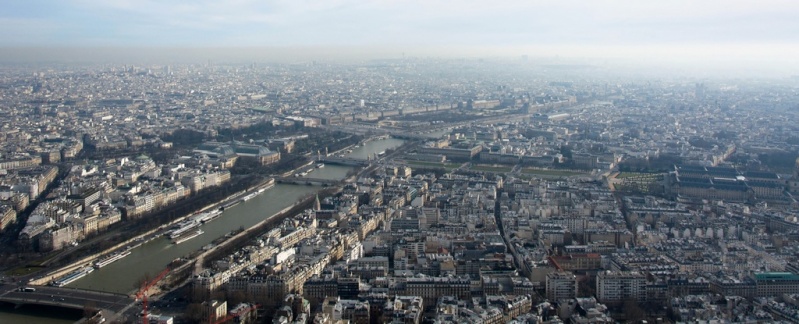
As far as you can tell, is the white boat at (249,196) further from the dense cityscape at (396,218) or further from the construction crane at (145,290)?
the construction crane at (145,290)

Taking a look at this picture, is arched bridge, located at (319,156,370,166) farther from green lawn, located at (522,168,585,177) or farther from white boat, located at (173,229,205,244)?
white boat, located at (173,229,205,244)

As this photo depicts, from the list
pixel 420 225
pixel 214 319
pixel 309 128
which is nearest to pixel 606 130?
Answer: pixel 309 128

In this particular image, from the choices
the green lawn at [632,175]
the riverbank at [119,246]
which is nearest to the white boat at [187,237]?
the riverbank at [119,246]

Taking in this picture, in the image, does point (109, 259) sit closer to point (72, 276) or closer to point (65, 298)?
point (72, 276)

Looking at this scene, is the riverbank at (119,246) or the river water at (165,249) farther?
the riverbank at (119,246)

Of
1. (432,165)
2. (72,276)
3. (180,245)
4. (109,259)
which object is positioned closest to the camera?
(72,276)

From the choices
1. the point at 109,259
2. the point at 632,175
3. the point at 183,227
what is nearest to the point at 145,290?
the point at 109,259
